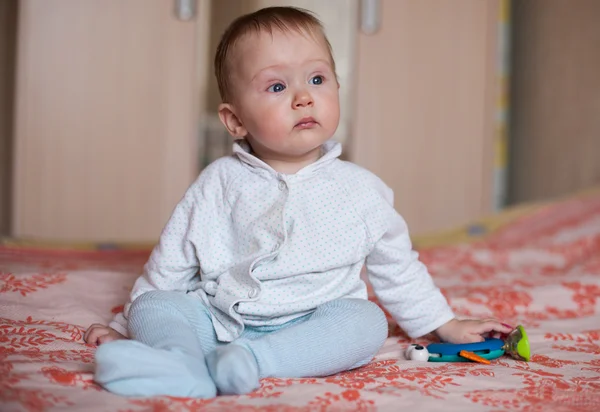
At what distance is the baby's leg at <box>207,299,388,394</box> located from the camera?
795 mm

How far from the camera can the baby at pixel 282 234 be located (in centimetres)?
101

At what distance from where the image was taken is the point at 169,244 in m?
1.08

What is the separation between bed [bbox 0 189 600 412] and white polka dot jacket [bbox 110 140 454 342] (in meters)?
0.12

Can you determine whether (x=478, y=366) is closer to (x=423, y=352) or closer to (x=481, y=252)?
(x=423, y=352)

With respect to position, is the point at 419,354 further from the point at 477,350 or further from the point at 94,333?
the point at 94,333

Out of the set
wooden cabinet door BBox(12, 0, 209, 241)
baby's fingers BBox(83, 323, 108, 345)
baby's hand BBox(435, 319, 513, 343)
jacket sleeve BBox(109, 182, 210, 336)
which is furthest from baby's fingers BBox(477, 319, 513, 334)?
wooden cabinet door BBox(12, 0, 209, 241)

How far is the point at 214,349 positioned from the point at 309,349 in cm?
13

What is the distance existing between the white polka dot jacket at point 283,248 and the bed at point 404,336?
0.40ft

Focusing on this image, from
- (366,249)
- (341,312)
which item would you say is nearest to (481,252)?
(366,249)

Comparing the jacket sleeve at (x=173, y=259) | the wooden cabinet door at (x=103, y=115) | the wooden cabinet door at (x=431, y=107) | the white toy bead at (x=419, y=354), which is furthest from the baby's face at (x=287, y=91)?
the wooden cabinet door at (x=431, y=107)

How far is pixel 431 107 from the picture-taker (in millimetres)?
3148

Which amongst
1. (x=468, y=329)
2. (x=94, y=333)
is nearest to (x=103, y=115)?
(x=94, y=333)

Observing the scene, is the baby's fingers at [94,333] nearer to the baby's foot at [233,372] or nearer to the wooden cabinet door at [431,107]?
the baby's foot at [233,372]

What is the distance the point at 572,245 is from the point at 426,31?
149cm
